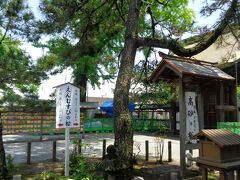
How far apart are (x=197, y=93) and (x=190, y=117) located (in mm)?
1143

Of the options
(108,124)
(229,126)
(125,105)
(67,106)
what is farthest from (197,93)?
(108,124)

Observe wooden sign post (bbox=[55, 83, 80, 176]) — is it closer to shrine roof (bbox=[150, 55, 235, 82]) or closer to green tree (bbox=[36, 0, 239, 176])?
green tree (bbox=[36, 0, 239, 176])

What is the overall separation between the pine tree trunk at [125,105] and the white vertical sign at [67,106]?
3.90ft

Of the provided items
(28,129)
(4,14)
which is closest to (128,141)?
(4,14)

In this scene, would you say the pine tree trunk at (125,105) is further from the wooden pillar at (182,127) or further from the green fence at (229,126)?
the green fence at (229,126)

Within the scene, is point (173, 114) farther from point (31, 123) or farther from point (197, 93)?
point (197, 93)

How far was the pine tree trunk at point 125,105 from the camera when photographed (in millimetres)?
6836

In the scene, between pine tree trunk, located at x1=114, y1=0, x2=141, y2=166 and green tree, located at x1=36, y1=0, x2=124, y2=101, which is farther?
green tree, located at x1=36, y1=0, x2=124, y2=101

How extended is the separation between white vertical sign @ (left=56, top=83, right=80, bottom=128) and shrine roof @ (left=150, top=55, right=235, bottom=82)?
108 inches

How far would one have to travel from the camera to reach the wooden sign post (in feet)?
23.6

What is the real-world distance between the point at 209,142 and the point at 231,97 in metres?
4.49

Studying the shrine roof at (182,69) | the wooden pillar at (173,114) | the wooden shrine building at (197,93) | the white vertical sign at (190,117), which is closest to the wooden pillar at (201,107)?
the wooden shrine building at (197,93)

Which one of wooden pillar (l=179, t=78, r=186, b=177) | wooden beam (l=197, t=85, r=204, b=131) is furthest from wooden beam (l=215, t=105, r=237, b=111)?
wooden pillar (l=179, t=78, r=186, b=177)

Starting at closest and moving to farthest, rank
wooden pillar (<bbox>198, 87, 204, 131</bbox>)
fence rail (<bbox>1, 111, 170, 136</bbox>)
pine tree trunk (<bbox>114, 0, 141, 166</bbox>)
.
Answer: pine tree trunk (<bbox>114, 0, 141, 166</bbox>) → wooden pillar (<bbox>198, 87, 204, 131</bbox>) → fence rail (<bbox>1, 111, 170, 136</bbox>)
